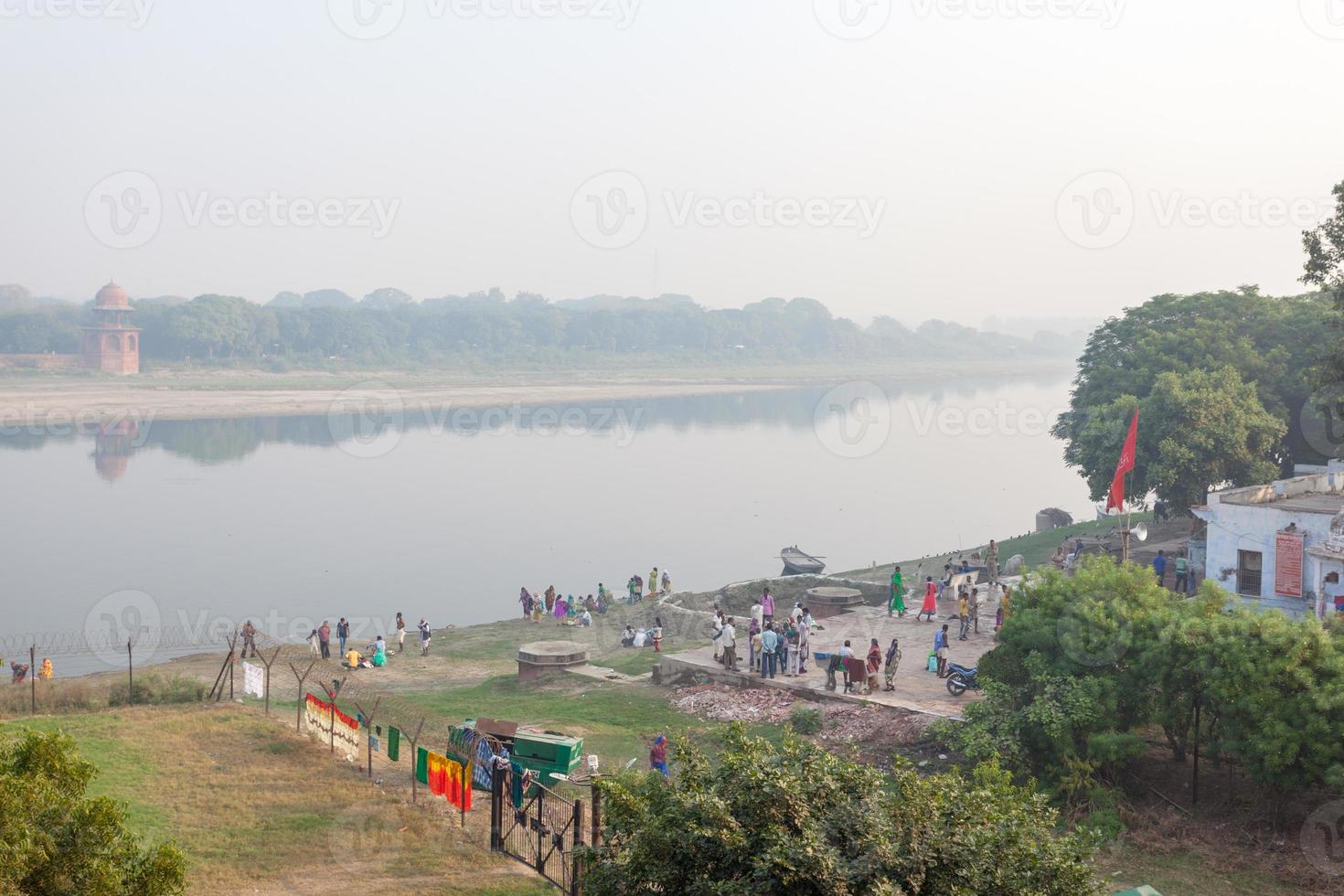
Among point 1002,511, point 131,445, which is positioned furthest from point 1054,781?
point 131,445

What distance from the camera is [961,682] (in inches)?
881

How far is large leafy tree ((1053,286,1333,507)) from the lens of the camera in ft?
113

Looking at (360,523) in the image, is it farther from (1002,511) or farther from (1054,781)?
(1054,781)

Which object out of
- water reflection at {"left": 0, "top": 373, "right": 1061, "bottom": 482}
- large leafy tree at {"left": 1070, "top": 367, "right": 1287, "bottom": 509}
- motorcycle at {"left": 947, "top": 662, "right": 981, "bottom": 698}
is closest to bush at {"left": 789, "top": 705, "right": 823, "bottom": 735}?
motorcycle at {"left": 947, "top": 662, "right": 981, "bottom": 698}

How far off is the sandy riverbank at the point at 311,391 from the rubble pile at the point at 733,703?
87.7 meters

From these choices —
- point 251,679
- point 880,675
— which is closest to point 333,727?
point 251,679

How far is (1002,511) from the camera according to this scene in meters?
69.9

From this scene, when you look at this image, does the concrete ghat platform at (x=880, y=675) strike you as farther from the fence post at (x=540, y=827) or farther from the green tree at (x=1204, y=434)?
the fence post at (x=540, y=827)

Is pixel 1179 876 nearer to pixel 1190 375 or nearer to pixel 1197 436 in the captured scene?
pixel 1197 436

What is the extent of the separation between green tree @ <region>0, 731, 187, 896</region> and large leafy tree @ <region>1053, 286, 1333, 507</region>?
2909cm

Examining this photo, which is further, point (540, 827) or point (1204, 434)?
point (1204, 434)

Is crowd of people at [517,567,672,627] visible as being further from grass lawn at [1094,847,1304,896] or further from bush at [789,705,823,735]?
grass lawn at [1094,847,1304,896]

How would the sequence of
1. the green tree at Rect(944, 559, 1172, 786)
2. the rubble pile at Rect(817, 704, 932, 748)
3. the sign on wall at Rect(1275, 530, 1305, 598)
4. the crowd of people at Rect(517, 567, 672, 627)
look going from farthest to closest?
the crowd of people at Rect(517, 567, 672, 627), the sign on wall at Rect(1275, 530, 1305, 598), the rubble pile at Rect(817, 704, 932, 748), the green tree at Rect(944, 559, 1172, 786)

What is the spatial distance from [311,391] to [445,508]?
65.9 metres
